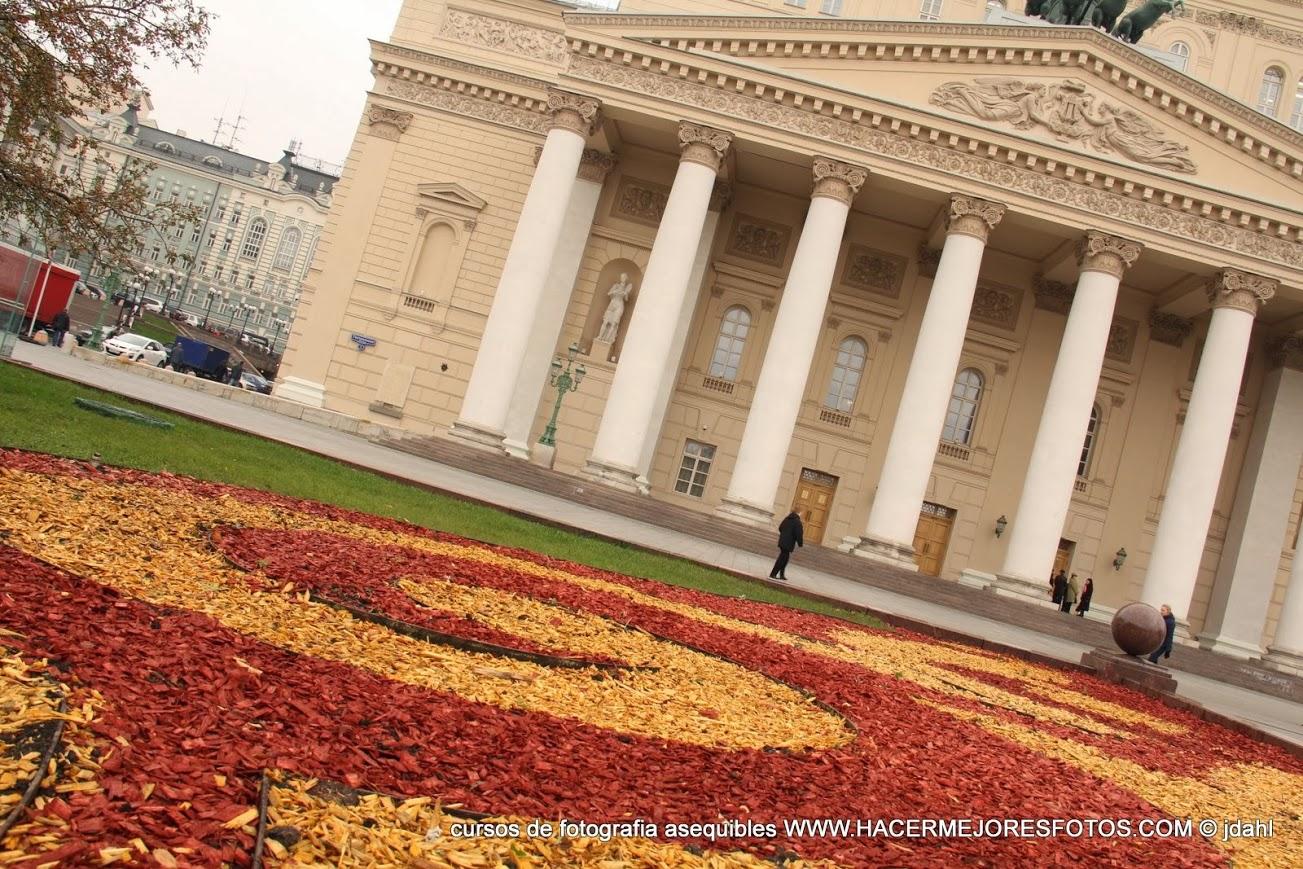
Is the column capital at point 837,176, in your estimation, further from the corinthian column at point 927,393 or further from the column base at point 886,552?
the column base at point 886,552

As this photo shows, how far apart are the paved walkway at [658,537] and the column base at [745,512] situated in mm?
1320

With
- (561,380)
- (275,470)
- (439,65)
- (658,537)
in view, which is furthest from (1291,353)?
(275,470)

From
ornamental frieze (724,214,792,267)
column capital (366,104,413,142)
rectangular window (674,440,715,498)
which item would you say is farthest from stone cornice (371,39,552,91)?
rectangular window (674,440,715,498)

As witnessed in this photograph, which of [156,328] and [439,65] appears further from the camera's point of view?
[156,328]

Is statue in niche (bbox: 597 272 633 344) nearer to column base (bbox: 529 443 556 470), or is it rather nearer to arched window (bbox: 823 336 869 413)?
column base (bbox: 529 443 556 470)

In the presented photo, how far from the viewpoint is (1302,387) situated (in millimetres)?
32750

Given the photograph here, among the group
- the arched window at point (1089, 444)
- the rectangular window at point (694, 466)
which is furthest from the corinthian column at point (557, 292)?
the arched window at point (1089, 444)

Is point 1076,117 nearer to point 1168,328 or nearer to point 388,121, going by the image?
point 1168,328

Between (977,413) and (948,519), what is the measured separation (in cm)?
405

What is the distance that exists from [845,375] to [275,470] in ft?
79.6

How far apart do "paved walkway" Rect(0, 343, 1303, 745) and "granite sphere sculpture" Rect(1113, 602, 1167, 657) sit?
6.19ft

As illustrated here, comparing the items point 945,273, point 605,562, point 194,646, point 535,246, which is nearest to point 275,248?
point 535,246

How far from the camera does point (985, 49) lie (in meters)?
28.8

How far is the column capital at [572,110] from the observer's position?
29094 mm
